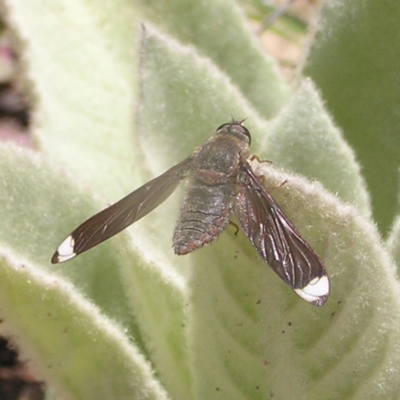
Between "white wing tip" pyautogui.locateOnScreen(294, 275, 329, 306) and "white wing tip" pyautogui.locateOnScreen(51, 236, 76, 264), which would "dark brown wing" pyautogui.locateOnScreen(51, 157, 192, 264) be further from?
"white wing tip" pyautogui.locateOnScreen(294, 275, 329, 306)

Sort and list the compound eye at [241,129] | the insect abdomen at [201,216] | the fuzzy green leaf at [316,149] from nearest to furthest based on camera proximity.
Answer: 1. the insect abdomen at [201,216]
2. the fuzzy green leaf at [316,149]
3. the compound eye at [241,129]

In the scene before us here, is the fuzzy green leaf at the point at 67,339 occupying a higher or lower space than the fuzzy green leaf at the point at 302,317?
lower

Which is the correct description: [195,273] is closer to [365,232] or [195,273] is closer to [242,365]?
[242,365]

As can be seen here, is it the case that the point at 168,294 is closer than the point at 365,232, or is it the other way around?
the point at 365,232

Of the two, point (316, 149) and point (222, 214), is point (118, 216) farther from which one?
point (316, 149)

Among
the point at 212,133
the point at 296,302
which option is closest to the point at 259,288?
the point at 296,302

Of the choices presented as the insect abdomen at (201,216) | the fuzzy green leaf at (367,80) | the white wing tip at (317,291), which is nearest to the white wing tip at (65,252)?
the insect abdomen at (201,216)

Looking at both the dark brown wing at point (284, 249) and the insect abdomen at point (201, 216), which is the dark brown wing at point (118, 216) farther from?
the dark brown wing at point (284, 249)

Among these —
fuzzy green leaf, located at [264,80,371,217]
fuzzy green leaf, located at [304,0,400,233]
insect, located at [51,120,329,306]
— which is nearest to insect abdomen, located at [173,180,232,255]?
insect, located at [51,120,329,306]
